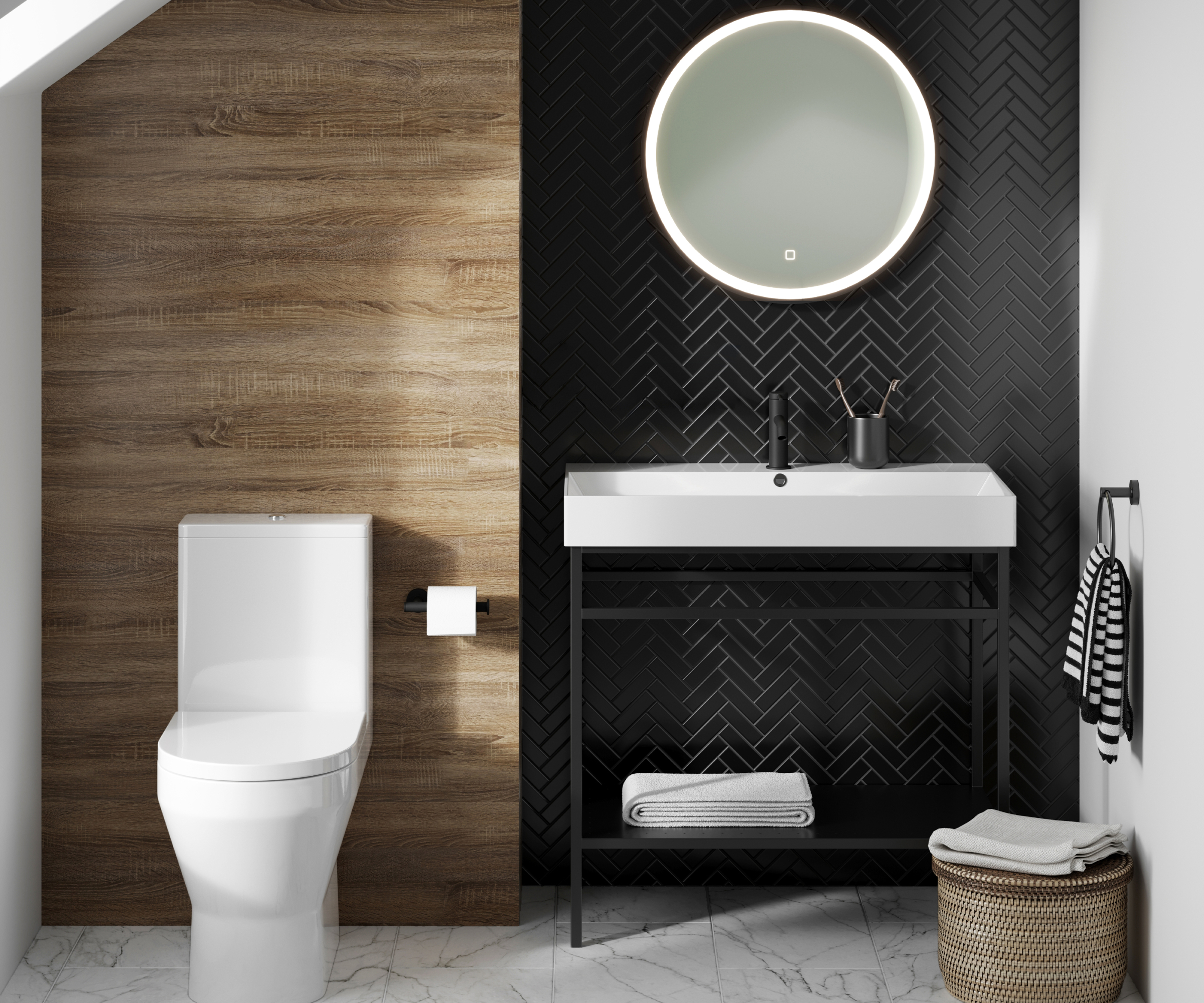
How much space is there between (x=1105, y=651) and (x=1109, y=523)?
430mm

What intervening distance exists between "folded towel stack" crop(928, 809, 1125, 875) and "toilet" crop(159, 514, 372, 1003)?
128 cm

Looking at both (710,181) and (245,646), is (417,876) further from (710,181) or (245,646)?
(710,181)

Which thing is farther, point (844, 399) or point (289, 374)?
point (844, 399)

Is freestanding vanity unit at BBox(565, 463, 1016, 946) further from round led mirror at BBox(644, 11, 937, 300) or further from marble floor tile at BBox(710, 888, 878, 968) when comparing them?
round led mirror at BBox(644, 11, 937, 300)

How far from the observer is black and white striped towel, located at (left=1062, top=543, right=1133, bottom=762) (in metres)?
2.53

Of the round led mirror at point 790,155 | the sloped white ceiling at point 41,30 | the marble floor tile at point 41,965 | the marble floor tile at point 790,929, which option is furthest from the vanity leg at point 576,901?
the sloped white ceiling at point 41,30

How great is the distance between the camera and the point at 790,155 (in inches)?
119

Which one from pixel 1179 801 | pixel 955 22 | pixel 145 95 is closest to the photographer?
pixel 1179 801

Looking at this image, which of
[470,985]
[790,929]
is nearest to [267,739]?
[470,985]

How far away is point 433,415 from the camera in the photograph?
286cm

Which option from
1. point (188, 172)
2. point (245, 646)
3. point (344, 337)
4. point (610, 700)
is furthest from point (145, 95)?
point (610, 700)

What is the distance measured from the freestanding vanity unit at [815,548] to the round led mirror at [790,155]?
533 millimetres

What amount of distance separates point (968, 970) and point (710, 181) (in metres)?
1.93

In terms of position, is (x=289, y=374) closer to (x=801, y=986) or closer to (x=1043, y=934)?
(x=801, y=986)
